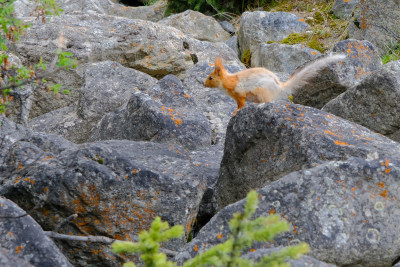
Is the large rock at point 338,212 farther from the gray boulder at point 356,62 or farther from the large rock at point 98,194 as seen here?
the gray boulder at point 356,62

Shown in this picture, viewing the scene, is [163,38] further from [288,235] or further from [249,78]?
[288,235]

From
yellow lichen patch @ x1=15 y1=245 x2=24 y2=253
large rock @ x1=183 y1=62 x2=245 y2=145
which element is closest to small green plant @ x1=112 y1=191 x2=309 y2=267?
yellow lichen patch @ x1=15 y1=245 x2=24 y2=253

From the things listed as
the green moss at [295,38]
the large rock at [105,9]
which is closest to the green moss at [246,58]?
the green moss at [295,38]

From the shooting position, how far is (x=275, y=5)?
13.8m

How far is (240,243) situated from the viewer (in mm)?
2354

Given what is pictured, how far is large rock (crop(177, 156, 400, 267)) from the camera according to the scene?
11.6ft

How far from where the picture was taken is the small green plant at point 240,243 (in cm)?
227

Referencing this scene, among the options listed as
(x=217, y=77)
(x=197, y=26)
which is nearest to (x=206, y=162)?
(x=217, y=77)

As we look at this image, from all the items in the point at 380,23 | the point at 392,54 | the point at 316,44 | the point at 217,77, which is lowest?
the point at 316,44

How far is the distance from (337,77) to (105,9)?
7.79m

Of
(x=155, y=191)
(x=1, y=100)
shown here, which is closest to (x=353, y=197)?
(x=155, y=191)

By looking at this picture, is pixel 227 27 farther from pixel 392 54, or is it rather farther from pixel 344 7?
pixel 392 54

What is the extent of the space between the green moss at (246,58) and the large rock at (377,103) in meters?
5.46

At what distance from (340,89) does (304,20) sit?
506 centimetres
